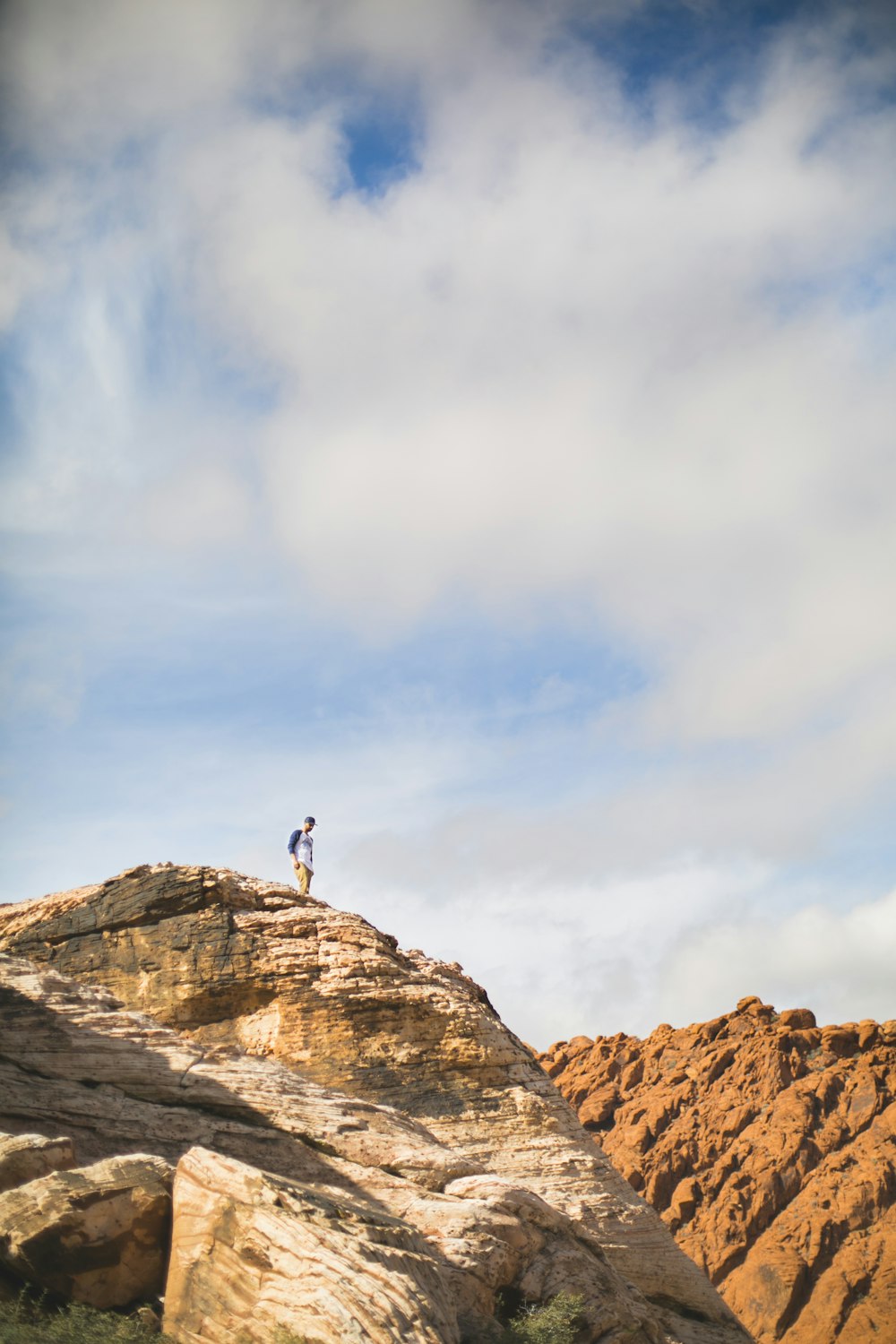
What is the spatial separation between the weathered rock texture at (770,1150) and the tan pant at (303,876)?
4267cm

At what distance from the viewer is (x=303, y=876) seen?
27.3 metres

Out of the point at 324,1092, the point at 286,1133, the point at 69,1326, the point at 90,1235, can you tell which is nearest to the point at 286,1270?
the point at 69,1326

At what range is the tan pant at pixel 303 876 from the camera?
89.5ft

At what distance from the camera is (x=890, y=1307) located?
5200 centimetres

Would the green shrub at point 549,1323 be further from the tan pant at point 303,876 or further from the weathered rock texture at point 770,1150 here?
the weathered rock texture at point 770,1150

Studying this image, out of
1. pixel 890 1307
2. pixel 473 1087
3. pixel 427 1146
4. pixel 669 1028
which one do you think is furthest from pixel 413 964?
pixel 669 1028

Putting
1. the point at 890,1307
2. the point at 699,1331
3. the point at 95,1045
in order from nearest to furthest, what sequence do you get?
the point at 95,1045
the point at 699,1331
the point at 890,1307

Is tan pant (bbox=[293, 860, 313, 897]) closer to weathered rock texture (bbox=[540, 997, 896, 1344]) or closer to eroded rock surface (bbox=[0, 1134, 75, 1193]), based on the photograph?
eroded rock surface (bbox=[0, 1134, 75, 1193])

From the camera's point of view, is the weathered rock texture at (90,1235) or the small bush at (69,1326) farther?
the weathered rock texture at (90,1235)

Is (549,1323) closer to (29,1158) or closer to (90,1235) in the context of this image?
(90,1235)

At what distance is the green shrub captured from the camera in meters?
14.4

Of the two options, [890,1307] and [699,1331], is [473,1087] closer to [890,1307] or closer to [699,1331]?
[699,1331]

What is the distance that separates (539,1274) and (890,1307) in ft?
152

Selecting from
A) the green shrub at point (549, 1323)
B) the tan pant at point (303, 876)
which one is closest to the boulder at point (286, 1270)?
the green shrub at point (549, 1323)
